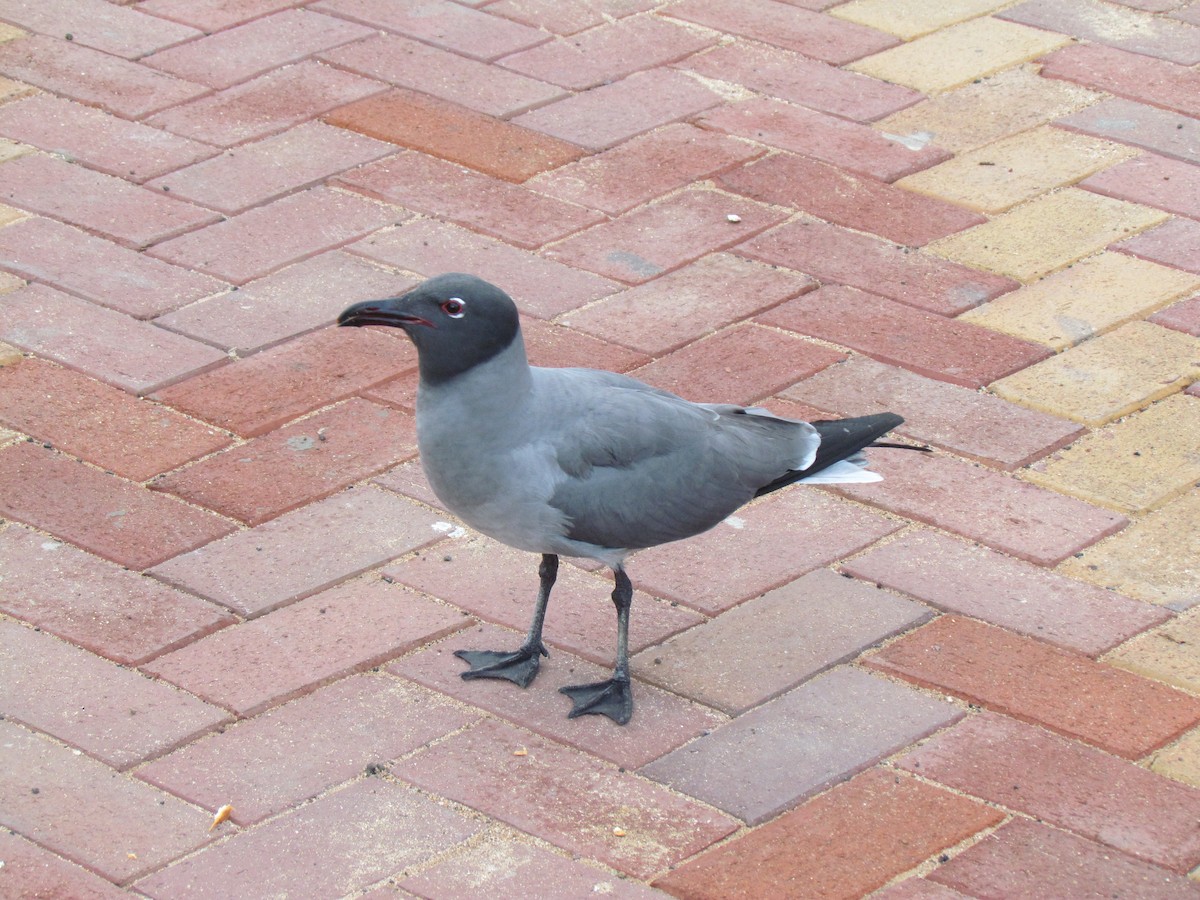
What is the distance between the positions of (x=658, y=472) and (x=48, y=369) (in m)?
1.84

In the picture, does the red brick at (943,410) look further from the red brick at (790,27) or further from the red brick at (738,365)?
the red brick at (790,27)

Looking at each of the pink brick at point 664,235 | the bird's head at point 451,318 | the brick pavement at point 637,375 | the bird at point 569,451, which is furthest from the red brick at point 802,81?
the bird's head at point 451,318

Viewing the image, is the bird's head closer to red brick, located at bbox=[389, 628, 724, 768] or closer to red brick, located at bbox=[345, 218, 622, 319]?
red brick, located at bbox=[389, 628, 724, 768]

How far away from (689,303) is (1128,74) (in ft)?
7.10

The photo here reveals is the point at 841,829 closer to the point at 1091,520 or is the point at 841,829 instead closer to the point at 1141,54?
the point at 1091,520

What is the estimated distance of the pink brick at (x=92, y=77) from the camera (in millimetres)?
5723

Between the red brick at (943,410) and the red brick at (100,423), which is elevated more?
the red brick at (943,410)

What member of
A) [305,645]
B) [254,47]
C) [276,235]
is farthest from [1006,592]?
[254,47]

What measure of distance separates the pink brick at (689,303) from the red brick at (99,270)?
106cm

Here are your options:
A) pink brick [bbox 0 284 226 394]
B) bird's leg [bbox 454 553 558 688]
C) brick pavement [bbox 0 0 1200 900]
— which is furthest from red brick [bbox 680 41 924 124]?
bird's leg [bbox 454 553 558 688]

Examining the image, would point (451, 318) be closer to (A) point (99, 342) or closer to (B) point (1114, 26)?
(A) point (99, 342)

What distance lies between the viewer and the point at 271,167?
540 cm

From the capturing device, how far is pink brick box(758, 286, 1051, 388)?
466cm

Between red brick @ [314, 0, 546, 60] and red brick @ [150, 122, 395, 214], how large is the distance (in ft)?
2.42
